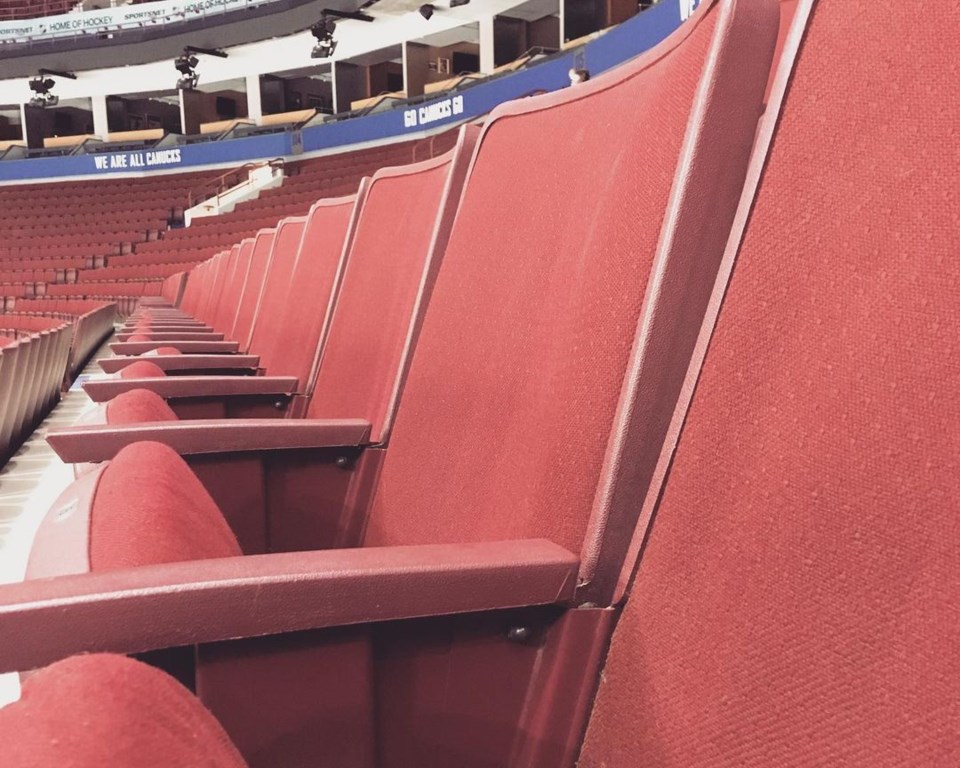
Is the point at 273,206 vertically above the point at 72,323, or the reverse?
the point at 72,323

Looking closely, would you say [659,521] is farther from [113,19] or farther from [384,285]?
[113,19]

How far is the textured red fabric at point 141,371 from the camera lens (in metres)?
0.63

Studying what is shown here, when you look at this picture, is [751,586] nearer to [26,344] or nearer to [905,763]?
[905,763]

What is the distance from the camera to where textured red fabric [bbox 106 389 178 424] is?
441 mm

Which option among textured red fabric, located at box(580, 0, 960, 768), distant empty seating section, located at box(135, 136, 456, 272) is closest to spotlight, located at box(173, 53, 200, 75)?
distant empty seating section, located at box(135, 136, 456, 272)

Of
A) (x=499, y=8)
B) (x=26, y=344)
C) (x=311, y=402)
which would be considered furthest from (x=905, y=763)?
(x=499, y=8)

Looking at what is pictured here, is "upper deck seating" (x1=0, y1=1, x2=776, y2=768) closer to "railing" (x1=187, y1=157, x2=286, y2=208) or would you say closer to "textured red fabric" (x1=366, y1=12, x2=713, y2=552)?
"textured red fabric" (x1=366, y1=12, x2=713, y2=552)

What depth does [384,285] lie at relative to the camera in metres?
0.56

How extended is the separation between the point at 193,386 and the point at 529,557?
1.45 feet

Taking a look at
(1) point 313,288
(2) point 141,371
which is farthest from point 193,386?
(1) point 313,288

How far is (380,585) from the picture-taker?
211 millimetres

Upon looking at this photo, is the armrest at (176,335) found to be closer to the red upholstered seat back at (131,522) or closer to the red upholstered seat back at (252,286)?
the red upholstered seat back at (252,286)

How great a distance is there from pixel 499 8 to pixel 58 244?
11.0ft

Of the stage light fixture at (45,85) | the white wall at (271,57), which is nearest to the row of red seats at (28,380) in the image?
the white wall at (271,57)
